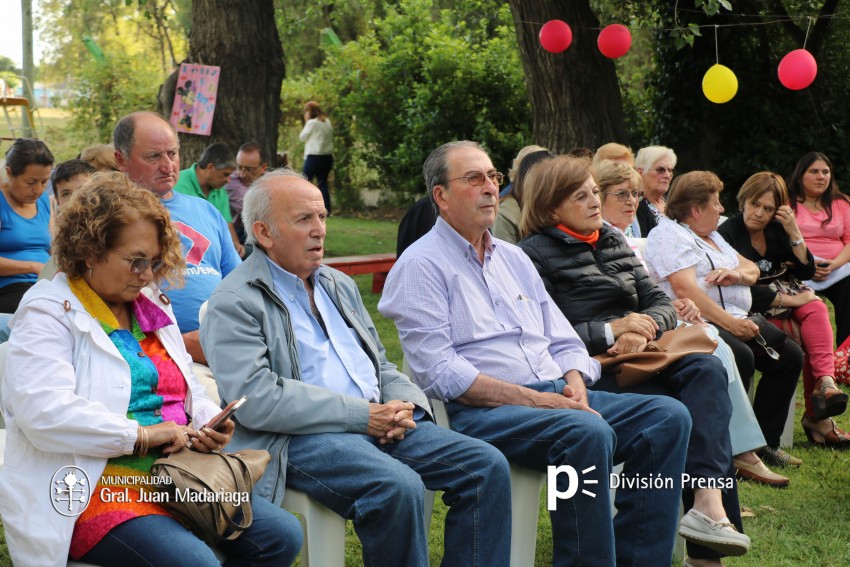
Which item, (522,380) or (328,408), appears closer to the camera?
(328,408)

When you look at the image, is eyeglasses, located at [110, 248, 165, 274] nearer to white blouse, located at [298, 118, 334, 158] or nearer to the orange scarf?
the orange scarf

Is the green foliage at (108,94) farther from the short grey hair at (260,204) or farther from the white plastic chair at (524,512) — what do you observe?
the white plastic chair at (524,512)

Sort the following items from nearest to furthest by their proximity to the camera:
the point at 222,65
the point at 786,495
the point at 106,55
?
1. the point at 786,495
2. the point at 222,65
3. the point at 106,55

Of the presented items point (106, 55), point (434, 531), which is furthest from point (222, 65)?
point (106, 55)

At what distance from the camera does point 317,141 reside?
15.9 metres

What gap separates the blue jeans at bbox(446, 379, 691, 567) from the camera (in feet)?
10.4

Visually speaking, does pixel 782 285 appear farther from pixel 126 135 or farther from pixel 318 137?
pixel 318 137

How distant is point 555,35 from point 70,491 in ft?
22.8

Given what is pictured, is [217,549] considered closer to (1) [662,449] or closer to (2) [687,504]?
(1) [662,449]

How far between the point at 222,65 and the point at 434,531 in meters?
5.51

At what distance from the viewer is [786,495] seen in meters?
4.56

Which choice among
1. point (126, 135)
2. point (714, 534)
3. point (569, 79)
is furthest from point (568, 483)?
point (569, 79)

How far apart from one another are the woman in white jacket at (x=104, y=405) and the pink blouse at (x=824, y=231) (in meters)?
5.10

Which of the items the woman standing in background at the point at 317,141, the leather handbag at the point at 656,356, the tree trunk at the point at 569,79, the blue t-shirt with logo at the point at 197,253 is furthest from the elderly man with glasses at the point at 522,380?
the woman standing in background at the point at 317,141
